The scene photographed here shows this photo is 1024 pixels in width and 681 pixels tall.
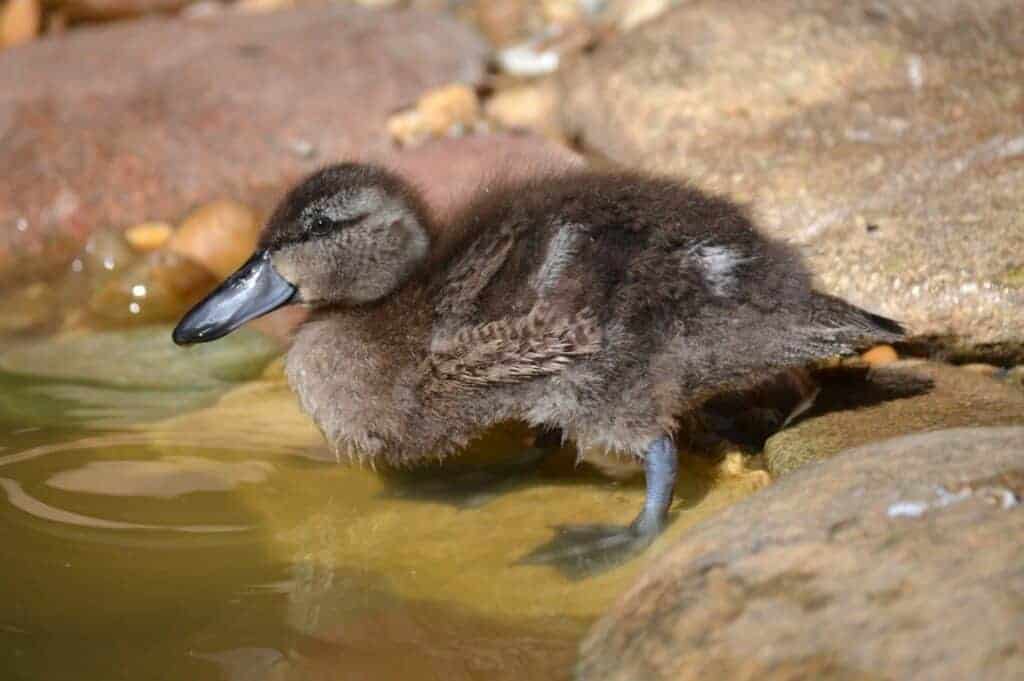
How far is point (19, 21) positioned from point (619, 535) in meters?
5.19

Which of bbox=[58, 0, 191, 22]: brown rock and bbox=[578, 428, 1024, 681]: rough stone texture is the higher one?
bbox=[58, 0, 191, 22]: brown rock

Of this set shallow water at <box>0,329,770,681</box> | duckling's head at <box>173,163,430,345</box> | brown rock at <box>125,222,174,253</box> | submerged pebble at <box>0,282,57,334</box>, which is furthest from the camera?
brown rock at <box>125,222,174,253</box>

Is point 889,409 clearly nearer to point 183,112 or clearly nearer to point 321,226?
point 321,226

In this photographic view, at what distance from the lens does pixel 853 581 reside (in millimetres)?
2594

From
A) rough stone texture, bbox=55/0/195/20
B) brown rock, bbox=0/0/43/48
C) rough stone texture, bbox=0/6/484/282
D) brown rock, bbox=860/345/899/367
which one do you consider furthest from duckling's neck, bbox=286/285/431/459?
rough stone texture, bbox=55/0/195/20

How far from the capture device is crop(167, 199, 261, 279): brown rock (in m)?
5.53

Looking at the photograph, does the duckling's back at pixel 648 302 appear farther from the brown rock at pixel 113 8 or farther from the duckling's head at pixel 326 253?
the brown rock at pixel 113 8

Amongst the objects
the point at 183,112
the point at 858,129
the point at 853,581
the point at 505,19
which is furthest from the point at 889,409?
the point at 505,19

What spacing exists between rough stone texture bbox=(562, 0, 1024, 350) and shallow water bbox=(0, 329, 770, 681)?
101 cm

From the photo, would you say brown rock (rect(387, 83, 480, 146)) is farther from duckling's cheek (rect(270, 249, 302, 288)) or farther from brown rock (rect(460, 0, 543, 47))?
duckling's cheek (rect(270, 249, 302, 288))

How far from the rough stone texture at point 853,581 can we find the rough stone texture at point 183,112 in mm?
3580

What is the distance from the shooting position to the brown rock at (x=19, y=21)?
7.19m

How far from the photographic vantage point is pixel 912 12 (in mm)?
5656

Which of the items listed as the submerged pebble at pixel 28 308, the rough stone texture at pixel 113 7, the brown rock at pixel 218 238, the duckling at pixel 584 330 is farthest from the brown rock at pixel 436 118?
the duckling at pixel 584 330
